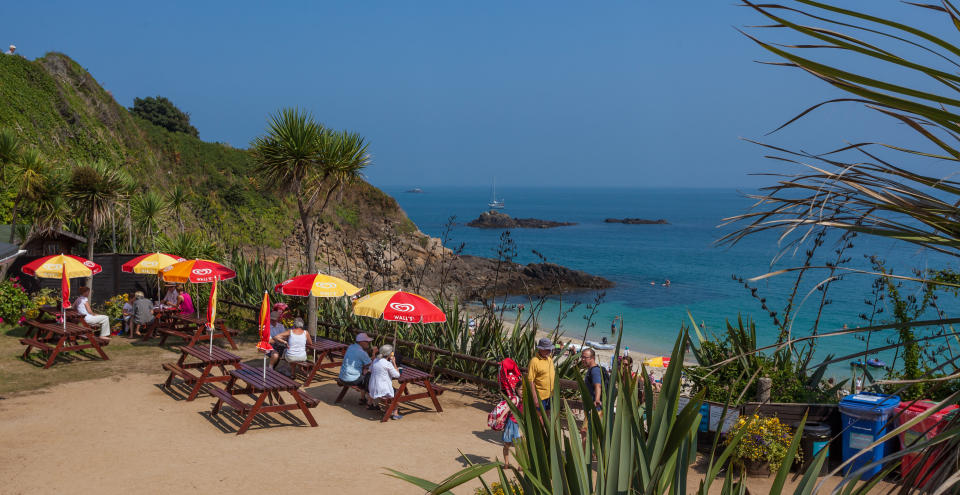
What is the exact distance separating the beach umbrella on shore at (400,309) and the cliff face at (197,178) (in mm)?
4074

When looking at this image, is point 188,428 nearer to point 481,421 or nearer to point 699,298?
point 481,421

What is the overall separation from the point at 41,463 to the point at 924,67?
28.0 ft

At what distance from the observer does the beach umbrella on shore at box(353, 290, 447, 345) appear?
966 cm

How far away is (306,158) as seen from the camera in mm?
13344

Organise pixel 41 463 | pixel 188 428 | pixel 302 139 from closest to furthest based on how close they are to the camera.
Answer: pixel 41 463
pixel 188 428
pixel 302 139

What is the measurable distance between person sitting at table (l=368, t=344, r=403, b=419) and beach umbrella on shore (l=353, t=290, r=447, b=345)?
1.55ft

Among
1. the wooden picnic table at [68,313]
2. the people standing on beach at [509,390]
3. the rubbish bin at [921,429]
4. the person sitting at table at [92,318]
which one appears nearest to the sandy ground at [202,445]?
the people standing on beach at [509,390]

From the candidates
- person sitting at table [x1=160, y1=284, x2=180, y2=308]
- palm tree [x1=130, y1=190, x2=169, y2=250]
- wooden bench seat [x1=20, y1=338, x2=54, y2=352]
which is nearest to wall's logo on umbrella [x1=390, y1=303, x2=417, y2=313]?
wooden bench seat [x1=20, y1=338, x2=54, y2=352]

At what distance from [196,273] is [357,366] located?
424 centimetres

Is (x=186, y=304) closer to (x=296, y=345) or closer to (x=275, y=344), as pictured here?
(x=275, y=344)

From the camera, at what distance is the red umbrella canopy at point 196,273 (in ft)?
40.4

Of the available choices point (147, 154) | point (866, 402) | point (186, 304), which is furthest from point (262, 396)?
point (147, 154)

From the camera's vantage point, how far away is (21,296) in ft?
48.6

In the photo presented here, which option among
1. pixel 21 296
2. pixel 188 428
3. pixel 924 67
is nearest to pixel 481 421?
pixel 188 428
